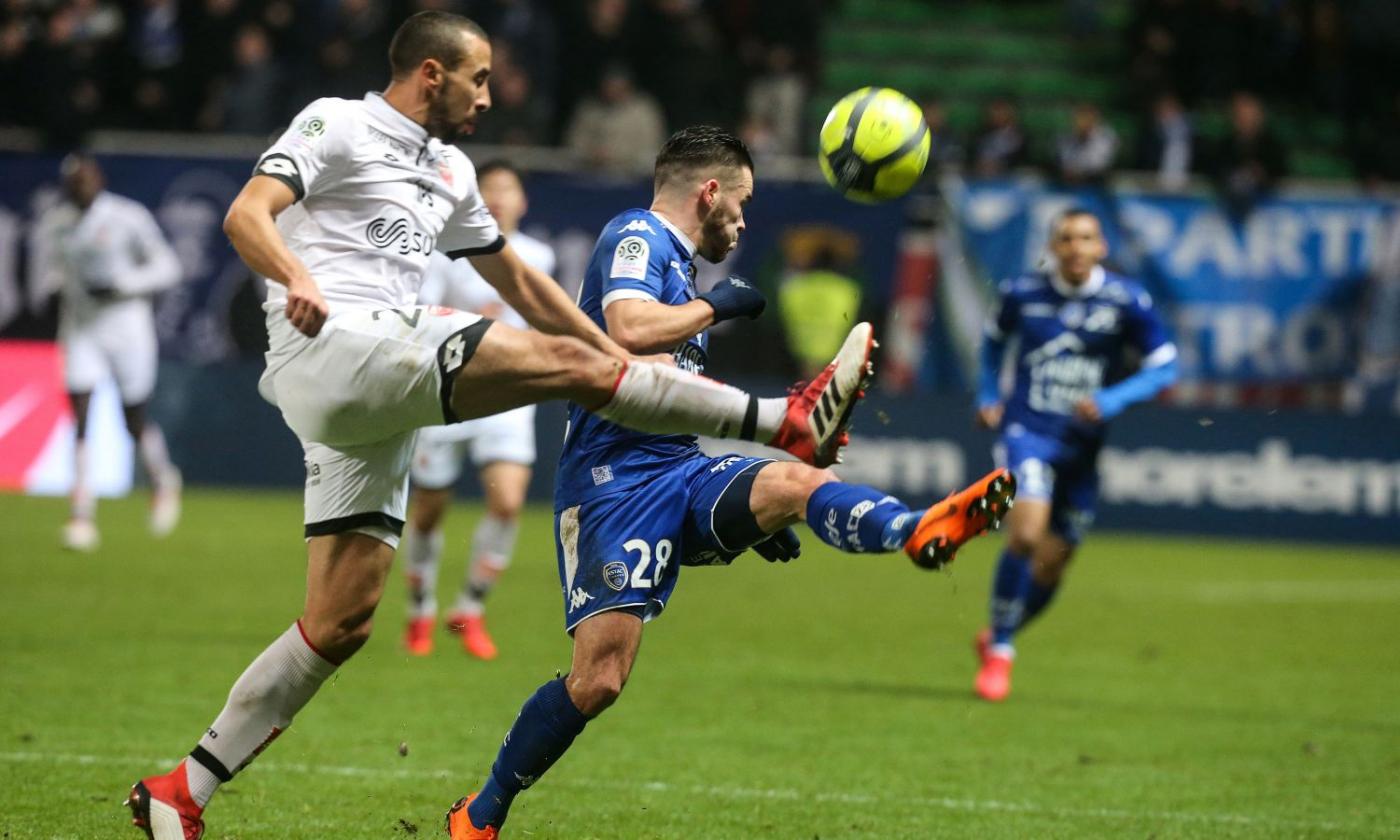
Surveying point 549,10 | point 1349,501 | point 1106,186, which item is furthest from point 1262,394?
point 549,10

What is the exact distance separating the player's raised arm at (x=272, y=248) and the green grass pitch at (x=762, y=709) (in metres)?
1.96

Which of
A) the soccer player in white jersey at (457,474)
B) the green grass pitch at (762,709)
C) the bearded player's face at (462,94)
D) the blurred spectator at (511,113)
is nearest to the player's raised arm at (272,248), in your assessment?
the bearded player's face at (462,94)

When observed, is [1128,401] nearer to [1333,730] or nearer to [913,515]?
[1333,730]

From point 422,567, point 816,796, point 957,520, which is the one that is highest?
point 957,520

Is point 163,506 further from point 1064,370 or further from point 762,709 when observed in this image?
point 1064,370

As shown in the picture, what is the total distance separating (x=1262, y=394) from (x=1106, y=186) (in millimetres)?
2576

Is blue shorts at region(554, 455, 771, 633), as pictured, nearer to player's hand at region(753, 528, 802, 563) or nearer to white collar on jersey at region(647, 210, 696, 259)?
player's hand at region(753, 528, 802, 563)

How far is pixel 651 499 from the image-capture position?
5992 mm

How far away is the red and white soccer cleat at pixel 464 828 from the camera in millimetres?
5879

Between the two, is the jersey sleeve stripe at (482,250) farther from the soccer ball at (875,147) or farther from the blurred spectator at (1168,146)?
the blurred spectator at (1168,146)

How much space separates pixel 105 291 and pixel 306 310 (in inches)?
451

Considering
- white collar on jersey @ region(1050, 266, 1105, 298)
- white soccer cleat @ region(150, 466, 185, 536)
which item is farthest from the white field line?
white soccer cleat @ region(150, 466, 185, 536)

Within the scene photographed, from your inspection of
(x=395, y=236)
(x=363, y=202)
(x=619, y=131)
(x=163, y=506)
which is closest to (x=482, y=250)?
(x=395, y=236)

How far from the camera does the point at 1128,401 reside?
1015 centimetres
